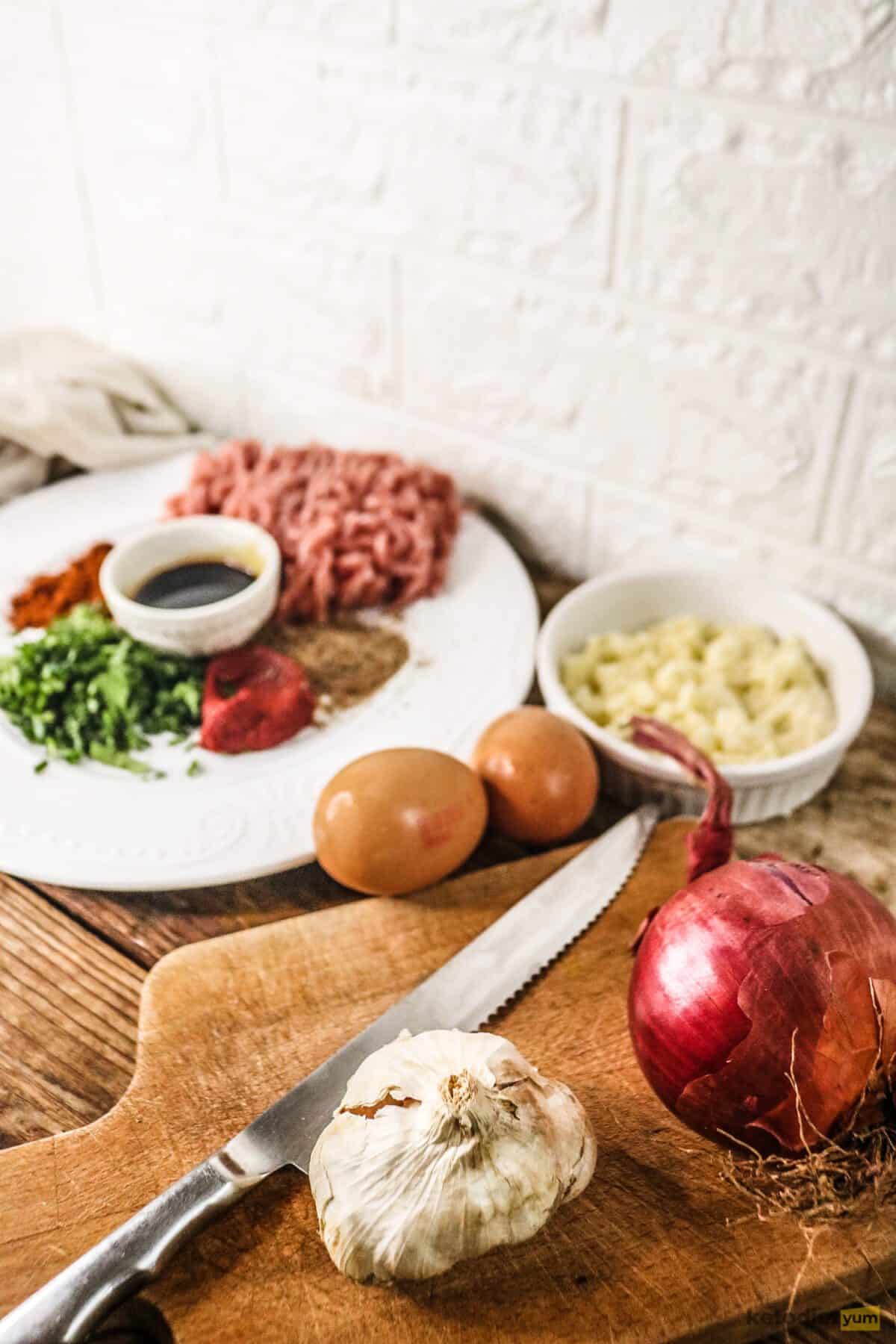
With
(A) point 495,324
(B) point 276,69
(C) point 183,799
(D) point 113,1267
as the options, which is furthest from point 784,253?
(D) point 113,1267

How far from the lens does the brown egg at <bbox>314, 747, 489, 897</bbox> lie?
962mm

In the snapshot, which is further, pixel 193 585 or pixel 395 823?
pixel 193 585

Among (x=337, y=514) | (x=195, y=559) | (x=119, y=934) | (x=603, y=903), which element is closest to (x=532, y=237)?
(x=337, y=514)

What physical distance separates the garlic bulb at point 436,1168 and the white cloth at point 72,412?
114cm

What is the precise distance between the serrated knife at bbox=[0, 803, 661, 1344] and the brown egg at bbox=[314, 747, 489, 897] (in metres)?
0.08

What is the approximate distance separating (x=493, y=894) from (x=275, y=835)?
0.22 m

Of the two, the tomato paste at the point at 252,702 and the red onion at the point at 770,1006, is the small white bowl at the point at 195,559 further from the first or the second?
the red onion at the point at 770,1006

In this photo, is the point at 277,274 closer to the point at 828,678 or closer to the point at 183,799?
the point at 183,799

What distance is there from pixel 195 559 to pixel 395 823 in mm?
545

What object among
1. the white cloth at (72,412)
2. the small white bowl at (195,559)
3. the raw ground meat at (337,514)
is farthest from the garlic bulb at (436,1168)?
the white cloth at (72,412)

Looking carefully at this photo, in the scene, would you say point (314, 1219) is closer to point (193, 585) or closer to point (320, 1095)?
point (320, 1095)

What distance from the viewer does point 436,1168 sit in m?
0.69

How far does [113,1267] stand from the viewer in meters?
0.68

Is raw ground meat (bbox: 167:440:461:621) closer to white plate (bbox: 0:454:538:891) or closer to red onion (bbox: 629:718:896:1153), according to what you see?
white plate (bbox: 0:454:538:891)
